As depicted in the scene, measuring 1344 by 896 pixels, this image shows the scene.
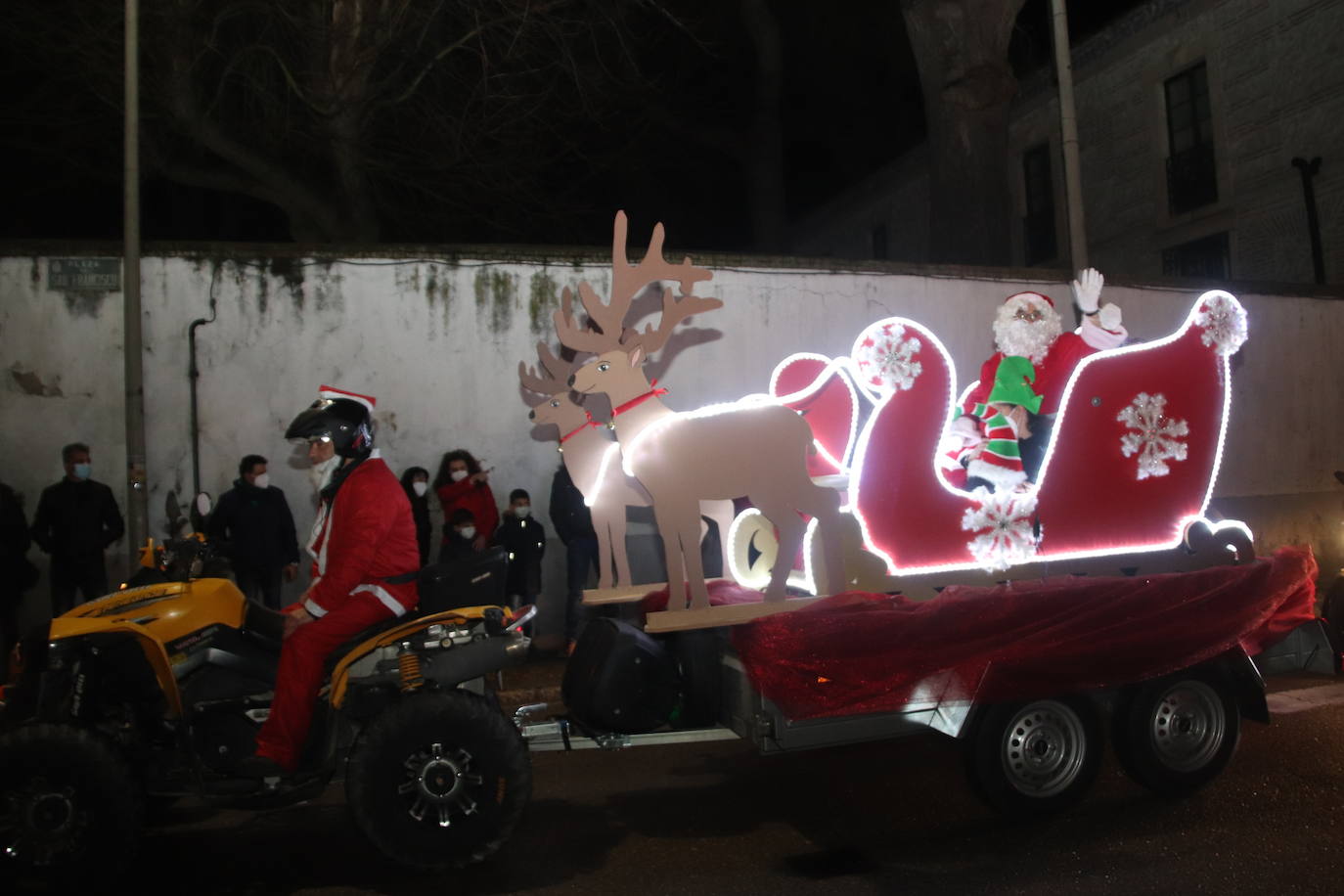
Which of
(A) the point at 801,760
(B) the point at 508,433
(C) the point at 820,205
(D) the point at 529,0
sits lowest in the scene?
(A) the point at 801,760

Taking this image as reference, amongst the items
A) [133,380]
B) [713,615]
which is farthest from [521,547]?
[713,615]

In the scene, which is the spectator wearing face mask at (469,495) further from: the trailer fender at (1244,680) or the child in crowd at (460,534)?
the trailer fender at (1244,680)

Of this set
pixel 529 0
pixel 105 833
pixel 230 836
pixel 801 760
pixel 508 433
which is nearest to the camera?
pixel 105 833

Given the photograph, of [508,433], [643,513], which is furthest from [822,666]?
[508,433]

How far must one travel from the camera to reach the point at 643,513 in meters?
9.12

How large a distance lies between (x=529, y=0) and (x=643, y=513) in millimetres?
8396

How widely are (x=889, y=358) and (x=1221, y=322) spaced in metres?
2.04

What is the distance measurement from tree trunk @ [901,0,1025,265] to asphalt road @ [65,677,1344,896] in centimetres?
869

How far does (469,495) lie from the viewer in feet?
32.5

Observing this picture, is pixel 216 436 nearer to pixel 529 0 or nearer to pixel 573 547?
pixel 573 547

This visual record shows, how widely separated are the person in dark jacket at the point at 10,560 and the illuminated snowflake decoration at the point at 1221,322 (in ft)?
29.3

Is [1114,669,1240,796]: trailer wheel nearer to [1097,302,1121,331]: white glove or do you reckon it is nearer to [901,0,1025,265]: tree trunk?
[1097,302,1121,331]: white glove

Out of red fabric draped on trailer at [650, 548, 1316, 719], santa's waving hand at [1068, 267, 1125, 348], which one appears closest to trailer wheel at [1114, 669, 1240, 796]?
red fabric draped on trailer at [650, 548, 1316, 719]

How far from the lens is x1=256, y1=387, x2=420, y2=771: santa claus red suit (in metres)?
4.83
